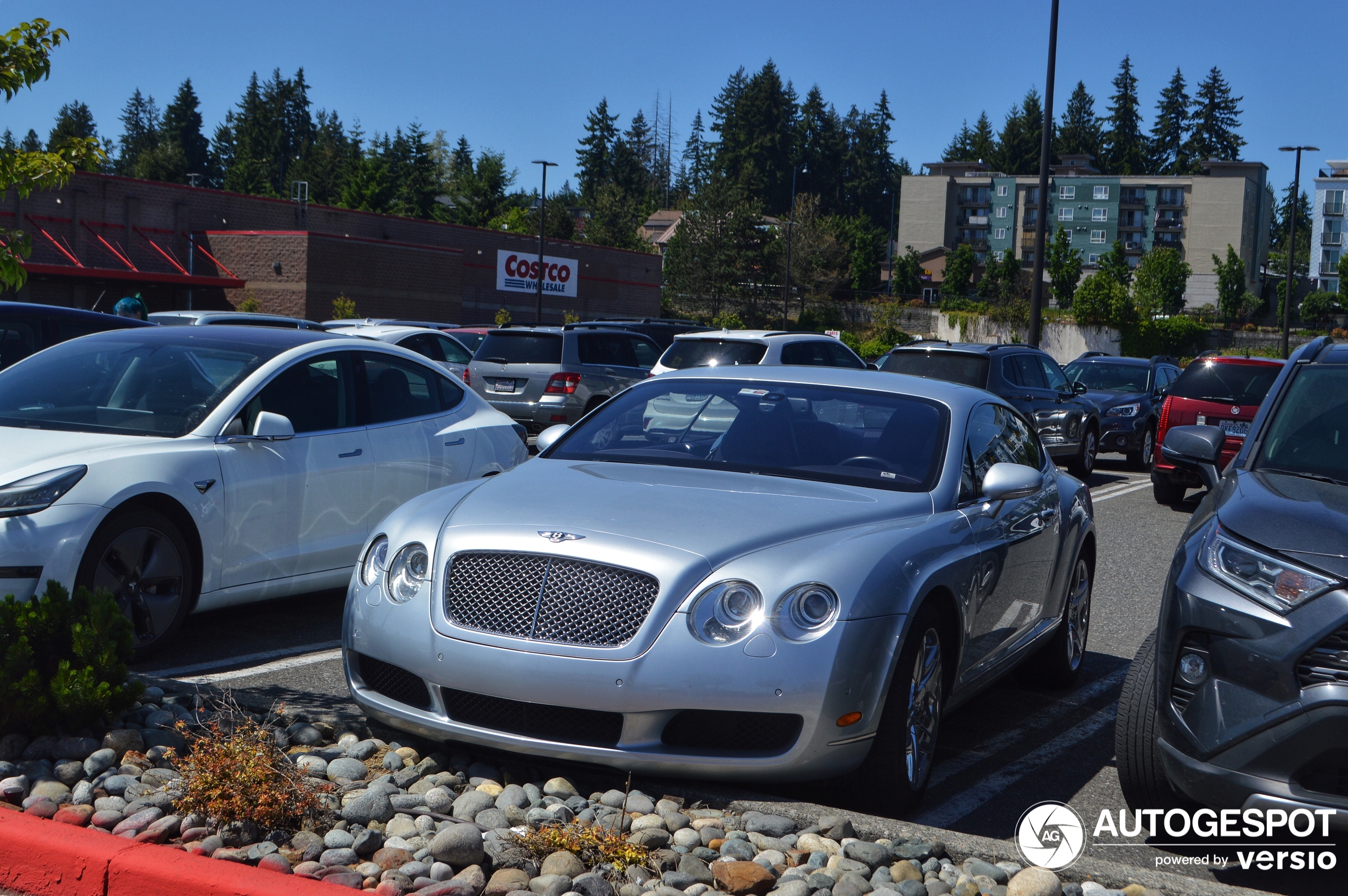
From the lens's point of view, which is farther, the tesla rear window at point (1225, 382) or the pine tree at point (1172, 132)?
the pine tree at point (1172, 132)

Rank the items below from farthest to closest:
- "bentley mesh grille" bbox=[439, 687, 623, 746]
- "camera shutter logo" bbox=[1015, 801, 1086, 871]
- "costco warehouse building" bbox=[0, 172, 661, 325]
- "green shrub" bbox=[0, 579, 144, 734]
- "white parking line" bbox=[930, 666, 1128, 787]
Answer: "costco warehouse building" bbox=[0, 172, 661, 325], "white parking line" bbox=[930, 666, 1128, 787], "green shrub" bbox=[0, 579, 144, 734], "bentley mesh grille" bbox=[439, 687, 623, 746], "camera shutter logo" bbox=[1015, 801, 1086, 871]

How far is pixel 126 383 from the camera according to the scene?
6.61 meters

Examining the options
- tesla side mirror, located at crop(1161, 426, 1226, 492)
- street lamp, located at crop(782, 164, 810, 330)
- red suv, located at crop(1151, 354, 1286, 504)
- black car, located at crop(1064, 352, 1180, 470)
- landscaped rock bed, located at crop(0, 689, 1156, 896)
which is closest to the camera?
landscaped rock bed, located at crop(0, 689, 1156, 896)

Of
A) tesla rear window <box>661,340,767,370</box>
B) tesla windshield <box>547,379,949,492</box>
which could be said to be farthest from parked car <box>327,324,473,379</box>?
tesla windshield <box>547,379,949,492</box>

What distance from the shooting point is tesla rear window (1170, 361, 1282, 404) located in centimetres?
1564

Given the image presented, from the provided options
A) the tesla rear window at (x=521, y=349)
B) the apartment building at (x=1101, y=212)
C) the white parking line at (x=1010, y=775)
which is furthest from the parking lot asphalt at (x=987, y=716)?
the apartment building at (x=1101, y=212)

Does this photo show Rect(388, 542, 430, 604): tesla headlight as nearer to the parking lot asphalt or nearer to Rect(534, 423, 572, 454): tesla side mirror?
the parking lot asphalt

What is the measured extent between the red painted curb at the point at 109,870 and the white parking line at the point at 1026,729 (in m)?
2.55

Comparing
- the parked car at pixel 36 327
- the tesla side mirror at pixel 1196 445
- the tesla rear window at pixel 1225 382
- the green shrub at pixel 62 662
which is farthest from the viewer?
→ the tesla rear window at pixel 1225 382

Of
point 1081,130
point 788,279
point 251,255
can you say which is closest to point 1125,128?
point 1081,130

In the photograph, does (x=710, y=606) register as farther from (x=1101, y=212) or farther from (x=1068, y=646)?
(x=1101, y=212)

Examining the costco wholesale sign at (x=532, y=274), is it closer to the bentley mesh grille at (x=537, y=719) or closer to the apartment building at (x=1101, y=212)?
the bentley mesh grille at (x=537, y=719)

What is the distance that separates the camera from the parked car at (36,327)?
31.0 ft

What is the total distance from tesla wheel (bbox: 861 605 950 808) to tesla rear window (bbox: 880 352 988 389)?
11632mm
